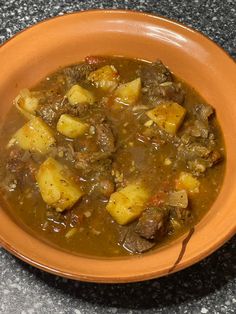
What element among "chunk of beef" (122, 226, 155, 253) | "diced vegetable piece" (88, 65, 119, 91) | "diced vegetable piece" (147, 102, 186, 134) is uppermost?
"diced vegetable piece" (147, 102, 186, 134)

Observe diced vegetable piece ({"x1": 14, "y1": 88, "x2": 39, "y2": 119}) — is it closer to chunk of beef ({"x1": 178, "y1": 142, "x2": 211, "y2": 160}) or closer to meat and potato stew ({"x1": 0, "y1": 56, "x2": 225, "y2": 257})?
meat and potato stew ({"x1": 0, "y1": 56, "x2": 225, "y2": 257})

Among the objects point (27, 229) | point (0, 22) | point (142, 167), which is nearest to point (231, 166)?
point (142, 167)

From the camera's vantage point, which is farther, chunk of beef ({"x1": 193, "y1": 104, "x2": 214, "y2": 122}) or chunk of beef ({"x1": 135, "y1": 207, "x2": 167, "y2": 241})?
chunk of beef ({"x1": 193, "y1": 104, "x2": 214, "y2": 122})

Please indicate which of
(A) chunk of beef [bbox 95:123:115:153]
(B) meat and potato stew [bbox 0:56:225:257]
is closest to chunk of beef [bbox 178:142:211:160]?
(B) meat and potato stew [bbox 0:56:225:257]

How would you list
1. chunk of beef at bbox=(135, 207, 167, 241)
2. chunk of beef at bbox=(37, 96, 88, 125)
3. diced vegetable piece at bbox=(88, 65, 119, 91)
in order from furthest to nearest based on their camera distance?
diced vegetable piece at bbox=(88, 65, 119, 91), chunk of beef at bbox=(37, 96, 88, 125), chunk of beef at bbox=(135, 207, 167, 241)

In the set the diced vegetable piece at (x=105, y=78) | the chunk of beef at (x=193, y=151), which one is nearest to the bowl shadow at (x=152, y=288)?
the chunk of beef at (x=193, y=151)

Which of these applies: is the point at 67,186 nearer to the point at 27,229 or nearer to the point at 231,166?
the point at 27,229

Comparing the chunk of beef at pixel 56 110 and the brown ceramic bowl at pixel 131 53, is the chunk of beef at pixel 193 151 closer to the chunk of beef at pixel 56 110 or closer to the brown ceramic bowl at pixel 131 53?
the brown ceramic bowl at pixel 131 53
